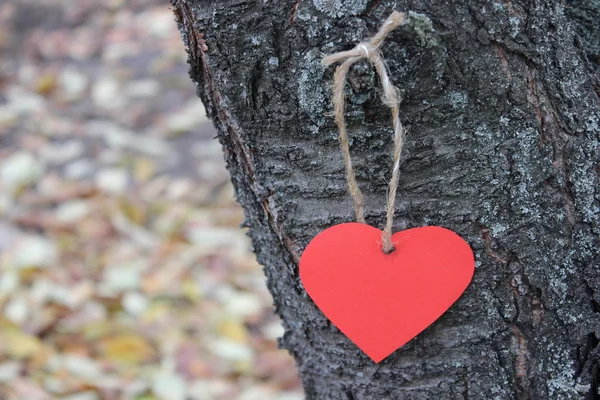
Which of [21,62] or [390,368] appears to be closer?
[390,368]

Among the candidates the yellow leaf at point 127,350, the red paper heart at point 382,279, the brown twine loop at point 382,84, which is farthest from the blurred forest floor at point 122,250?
the brown twine loop at point 382,84

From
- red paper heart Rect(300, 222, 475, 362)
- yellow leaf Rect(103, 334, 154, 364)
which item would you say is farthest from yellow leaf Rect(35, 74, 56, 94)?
red paper heart Rect(300, 222, 475, 362)

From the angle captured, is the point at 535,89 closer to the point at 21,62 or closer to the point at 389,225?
the point at 389,225

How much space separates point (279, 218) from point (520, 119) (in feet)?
1.02

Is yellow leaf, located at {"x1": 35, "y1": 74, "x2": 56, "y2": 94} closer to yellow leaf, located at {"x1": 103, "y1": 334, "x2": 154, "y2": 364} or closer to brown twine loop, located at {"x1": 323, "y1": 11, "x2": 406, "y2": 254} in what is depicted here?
yellow leaf, located at {"x1": 103, "y1": 334, "x2": 154, "y2": 364}

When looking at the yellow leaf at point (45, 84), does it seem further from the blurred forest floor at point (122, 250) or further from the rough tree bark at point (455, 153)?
the rough tree bark at point (455, 153)

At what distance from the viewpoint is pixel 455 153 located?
70cm

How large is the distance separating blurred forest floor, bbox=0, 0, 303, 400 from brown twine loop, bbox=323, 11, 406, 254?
3.75ft

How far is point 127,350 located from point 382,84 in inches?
66.8

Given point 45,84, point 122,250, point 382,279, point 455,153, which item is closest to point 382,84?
point 455,153

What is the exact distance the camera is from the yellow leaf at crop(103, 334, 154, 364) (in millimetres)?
2047

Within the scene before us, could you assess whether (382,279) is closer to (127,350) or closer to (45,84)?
(127,350)

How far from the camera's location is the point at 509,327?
0.76 metres

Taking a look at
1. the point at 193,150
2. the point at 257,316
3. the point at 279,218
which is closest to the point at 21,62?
the point at 193,150
